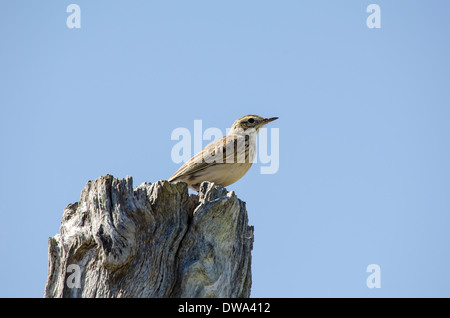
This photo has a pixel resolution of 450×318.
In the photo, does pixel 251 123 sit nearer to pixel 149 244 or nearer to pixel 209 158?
pixel 209 158

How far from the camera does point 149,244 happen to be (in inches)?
280

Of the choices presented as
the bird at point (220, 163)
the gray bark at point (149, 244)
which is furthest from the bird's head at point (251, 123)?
the gray bark at point (149, 244)

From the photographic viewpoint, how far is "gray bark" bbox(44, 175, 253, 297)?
6938 millimetres

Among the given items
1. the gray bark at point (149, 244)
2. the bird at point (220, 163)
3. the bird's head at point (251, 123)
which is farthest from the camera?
the bird's head at point (251, 123)

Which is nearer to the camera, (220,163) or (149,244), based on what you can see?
(149,244)

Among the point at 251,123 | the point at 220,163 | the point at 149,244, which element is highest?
the point at 251,123

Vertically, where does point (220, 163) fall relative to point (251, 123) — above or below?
below

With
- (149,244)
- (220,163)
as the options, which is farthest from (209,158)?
(149,244)

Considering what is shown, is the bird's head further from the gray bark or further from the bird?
the gray bark

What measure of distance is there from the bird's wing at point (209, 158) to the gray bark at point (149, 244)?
11.3 feet

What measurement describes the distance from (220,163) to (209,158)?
210 mm

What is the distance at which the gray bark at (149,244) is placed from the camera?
6.94 m

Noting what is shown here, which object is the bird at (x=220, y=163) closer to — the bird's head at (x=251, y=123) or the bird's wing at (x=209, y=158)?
the bird's wing at (x=209, y=158)
